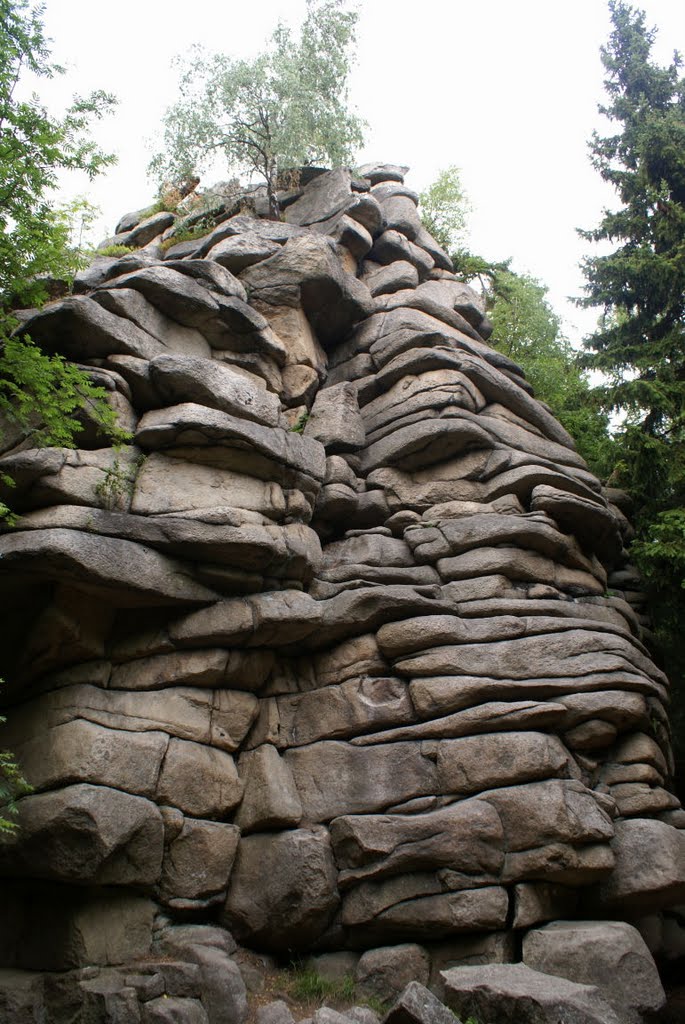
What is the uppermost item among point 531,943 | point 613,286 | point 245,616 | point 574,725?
point 613,286

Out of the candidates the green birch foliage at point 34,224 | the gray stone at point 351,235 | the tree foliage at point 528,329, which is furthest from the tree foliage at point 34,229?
the tree foliage at point 528,329

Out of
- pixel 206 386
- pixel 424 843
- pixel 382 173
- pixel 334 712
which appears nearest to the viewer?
pixel 424 843

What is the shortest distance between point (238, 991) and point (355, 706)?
3863mm

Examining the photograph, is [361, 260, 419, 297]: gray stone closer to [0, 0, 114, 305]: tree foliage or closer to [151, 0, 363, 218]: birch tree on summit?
[151, 0, 363, 218]: birch tree on summit

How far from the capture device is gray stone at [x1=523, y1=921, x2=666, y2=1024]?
8.84 metres

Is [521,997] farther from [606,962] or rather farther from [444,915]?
[444,915]

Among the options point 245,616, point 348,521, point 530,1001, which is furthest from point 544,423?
point 530,1001

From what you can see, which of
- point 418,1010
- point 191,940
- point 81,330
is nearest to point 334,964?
point 191,940

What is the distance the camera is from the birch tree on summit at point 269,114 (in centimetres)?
2162

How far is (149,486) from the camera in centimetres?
1147

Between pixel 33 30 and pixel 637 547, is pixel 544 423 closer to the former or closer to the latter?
pixel 637 547

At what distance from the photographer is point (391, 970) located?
972 cm

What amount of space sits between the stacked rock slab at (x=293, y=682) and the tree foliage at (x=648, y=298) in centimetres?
275

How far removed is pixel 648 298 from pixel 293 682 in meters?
13.5
